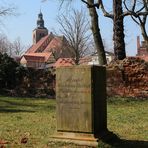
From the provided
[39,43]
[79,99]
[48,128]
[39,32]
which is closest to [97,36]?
[48,128]

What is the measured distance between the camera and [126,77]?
2452 cm

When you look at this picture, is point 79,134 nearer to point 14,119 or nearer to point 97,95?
point 97,95

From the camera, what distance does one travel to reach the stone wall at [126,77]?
79.1 ft

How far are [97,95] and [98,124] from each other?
565 millimetres

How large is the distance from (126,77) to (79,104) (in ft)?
52.4

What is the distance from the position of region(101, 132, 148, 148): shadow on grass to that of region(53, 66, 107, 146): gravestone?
256 millimetres

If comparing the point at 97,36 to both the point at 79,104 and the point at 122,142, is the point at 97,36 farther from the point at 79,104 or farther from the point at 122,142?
the point at 79,104

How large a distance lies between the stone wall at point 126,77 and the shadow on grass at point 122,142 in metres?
14.3

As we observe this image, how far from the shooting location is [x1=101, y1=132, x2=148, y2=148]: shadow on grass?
8947 mm

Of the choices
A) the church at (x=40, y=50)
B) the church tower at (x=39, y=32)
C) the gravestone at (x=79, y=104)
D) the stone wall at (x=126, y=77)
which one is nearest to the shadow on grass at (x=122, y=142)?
the gravestone at (x=79, y=104)

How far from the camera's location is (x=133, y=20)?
1272 inches

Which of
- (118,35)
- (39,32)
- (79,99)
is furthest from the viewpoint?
(39,32)

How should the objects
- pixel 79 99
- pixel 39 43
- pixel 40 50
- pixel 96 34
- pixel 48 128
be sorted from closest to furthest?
pixel 79 99 → pixel 48 128 → pixel 96 34 → pixel 40 50 → pixel 39 43

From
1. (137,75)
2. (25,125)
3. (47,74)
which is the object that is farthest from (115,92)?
(25,125)
